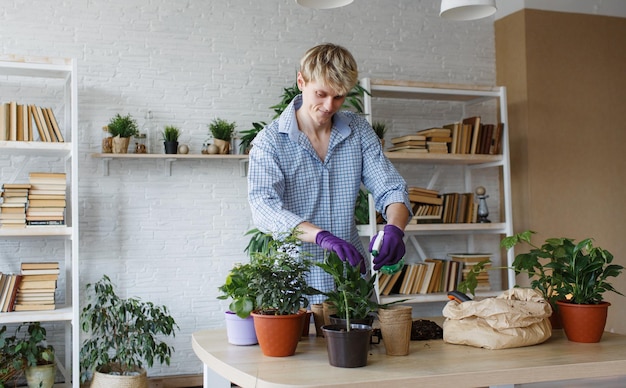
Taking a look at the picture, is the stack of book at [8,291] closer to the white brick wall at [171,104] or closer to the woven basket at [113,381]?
the white brick wall at [171,104]

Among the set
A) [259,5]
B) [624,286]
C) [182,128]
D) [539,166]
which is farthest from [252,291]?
[624,286]

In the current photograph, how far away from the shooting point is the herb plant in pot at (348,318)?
1591mm

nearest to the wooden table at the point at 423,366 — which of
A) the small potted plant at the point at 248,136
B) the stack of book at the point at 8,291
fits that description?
the stack of book at the point at 8,291

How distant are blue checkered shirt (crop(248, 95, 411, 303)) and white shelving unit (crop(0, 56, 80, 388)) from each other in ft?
7.33

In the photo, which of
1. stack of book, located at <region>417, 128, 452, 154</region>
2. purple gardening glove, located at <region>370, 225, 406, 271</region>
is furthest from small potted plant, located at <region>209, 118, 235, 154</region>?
purple gardening glove, located at <region>370, 225, 406, 271</region>

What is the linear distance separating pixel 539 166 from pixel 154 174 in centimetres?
290

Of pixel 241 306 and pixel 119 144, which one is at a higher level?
pixel 119 144

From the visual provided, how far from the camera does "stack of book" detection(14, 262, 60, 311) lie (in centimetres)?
420

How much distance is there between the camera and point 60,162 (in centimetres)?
474

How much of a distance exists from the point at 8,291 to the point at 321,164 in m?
2.60

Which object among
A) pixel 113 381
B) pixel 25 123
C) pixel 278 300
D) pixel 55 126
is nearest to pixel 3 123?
pixel 25 123

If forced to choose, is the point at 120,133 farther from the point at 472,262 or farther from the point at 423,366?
the point at 423,366

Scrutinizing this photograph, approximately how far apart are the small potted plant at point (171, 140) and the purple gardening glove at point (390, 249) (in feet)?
9.64

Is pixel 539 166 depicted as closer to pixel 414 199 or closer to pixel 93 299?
pixel 414 199
